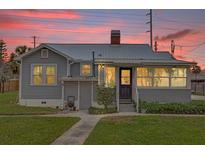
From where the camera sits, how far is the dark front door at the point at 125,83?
2516 centimetres

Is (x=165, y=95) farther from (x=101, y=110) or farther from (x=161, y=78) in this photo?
(x=101, y=110)

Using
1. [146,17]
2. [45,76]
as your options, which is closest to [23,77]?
[45,76]

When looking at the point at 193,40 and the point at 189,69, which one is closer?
the point at 189,69

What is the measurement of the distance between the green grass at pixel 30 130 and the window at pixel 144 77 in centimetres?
775

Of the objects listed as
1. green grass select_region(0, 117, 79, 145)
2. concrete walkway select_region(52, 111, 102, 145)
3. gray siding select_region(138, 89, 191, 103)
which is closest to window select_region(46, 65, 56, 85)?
gray siding select_region(138, 89, 191, 103)

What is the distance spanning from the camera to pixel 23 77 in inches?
1004

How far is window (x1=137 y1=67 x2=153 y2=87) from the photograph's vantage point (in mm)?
23797

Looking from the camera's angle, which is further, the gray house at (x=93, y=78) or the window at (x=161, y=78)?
the window at (x=161, y=78)

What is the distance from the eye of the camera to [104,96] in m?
22.5

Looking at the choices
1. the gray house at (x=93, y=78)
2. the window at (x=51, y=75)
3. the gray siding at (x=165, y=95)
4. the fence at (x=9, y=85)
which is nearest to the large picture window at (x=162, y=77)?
the gray house at (x=93, y=78)

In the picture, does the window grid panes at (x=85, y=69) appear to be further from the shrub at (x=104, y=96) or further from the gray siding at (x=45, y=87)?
the shrub at (x=104, y=96)

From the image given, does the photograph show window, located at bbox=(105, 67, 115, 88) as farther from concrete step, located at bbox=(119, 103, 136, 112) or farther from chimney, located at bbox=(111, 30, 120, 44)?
chimney, located at bbox=(111, 30, 120, 44)

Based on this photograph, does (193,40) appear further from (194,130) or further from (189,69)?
(194,130)
